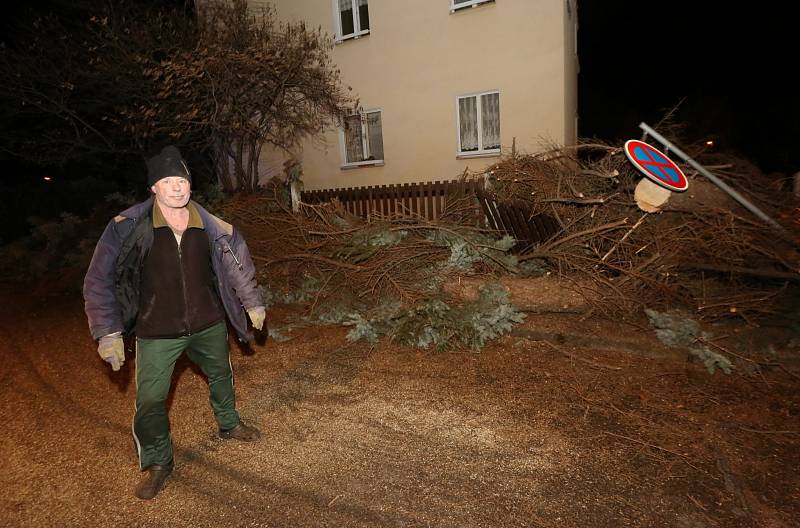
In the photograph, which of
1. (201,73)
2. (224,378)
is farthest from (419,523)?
(201,73)

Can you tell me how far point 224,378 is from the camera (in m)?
3.28

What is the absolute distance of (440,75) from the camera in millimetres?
10320

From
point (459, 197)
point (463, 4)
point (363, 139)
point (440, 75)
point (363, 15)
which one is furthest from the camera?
point (363, 139)

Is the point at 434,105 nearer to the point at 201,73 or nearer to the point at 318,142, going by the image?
the point at 318,142

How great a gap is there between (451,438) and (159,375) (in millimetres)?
1974

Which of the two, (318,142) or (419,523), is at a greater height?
(318,142)

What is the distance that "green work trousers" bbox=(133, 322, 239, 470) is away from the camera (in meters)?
2.86

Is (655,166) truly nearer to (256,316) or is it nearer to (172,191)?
(256,316)

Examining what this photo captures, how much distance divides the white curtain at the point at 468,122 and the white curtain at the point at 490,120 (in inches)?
7.1

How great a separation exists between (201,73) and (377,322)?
635 centimetres

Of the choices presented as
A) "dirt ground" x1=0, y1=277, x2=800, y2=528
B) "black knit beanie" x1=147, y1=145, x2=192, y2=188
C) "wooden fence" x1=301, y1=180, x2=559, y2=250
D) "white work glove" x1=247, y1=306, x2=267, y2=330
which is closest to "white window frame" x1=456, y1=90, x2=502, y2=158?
"wooden fence" x1=301, y1=180, x2=559, y2=250

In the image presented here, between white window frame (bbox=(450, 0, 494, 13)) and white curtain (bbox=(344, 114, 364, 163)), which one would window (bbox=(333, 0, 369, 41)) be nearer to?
white curtain (bbox=(344, 114, 364, 163))

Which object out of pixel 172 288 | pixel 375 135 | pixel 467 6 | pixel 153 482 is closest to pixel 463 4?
pixel 467 6

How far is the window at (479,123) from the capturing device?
10008mm
